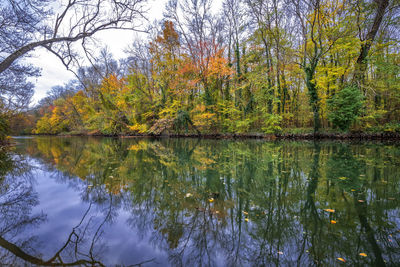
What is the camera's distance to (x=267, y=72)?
55.2 feet

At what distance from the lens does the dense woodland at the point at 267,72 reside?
41.1ft

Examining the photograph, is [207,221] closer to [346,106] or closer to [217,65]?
[346,106]

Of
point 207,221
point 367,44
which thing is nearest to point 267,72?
point 367,44

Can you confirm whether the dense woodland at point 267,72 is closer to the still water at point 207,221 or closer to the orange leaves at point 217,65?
the orange leaves at point 217,65

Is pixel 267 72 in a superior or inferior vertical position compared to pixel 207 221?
superior

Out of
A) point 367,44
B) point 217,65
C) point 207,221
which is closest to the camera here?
point 207,221

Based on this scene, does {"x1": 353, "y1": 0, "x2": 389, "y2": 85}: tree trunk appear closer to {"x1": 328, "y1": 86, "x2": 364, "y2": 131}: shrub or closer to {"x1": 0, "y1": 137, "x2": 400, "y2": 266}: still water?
{"x1": 328, "y1": 86, "x2": 364, "y2": 131}: shrub

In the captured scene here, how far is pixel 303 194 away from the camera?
3.06 metres

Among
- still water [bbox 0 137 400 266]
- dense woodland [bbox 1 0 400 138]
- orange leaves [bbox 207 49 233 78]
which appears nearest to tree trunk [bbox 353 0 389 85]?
dense woodland [bbox 1 0 400 138]

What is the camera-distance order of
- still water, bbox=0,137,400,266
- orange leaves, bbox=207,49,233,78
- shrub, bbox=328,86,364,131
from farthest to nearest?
1. orange leaves, bbox=207,49,233,78
2. shrub, bbox=328,86,364,131
3. still water, bbox=0,137,400,266

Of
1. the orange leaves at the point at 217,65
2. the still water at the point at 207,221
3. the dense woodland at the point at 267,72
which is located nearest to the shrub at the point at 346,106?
the dense woodland at the point at 267,72

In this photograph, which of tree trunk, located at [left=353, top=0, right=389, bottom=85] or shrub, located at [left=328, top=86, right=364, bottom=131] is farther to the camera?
shrub, located at [left=328, top=86, right=364, bottom=131]

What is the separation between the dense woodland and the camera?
1253cm

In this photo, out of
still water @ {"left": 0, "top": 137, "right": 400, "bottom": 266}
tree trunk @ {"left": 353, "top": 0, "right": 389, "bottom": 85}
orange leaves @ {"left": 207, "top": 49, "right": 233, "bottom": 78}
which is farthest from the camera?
orange leaves @ {"left": 207, "top": 49, "right": 233, "bottom": 78}
